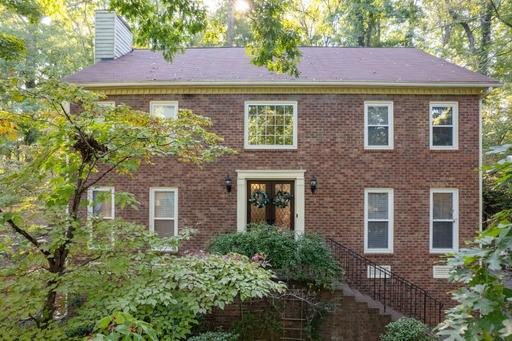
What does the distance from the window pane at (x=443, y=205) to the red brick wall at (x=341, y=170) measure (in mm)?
268

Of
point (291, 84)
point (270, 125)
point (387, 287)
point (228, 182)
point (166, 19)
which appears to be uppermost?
point (166, 19)

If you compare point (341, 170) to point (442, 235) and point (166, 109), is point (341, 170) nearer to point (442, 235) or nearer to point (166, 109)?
point (442, 235)

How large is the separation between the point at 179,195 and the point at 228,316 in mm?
3536

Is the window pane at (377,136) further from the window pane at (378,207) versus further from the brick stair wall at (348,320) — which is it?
the brick stair wall at (348,320)

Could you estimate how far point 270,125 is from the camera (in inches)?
401

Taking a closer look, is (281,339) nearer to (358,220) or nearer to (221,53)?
(358,220)

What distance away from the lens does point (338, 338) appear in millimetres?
7996

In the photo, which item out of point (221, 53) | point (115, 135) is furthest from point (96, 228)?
point (221, 53)

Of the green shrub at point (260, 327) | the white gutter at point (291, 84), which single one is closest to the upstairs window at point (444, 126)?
the white gutter at point (291, 84)

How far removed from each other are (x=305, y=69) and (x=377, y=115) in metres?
2.45

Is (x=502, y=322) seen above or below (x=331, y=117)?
below

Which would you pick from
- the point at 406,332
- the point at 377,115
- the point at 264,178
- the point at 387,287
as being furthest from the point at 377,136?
the point at 406,332

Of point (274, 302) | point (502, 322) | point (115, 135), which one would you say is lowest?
point (274, 302)

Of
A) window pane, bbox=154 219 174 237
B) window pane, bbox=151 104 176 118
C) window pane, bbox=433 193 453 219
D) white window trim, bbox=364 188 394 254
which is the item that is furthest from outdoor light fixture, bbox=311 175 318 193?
window pane, bbox=151 104 176 118
